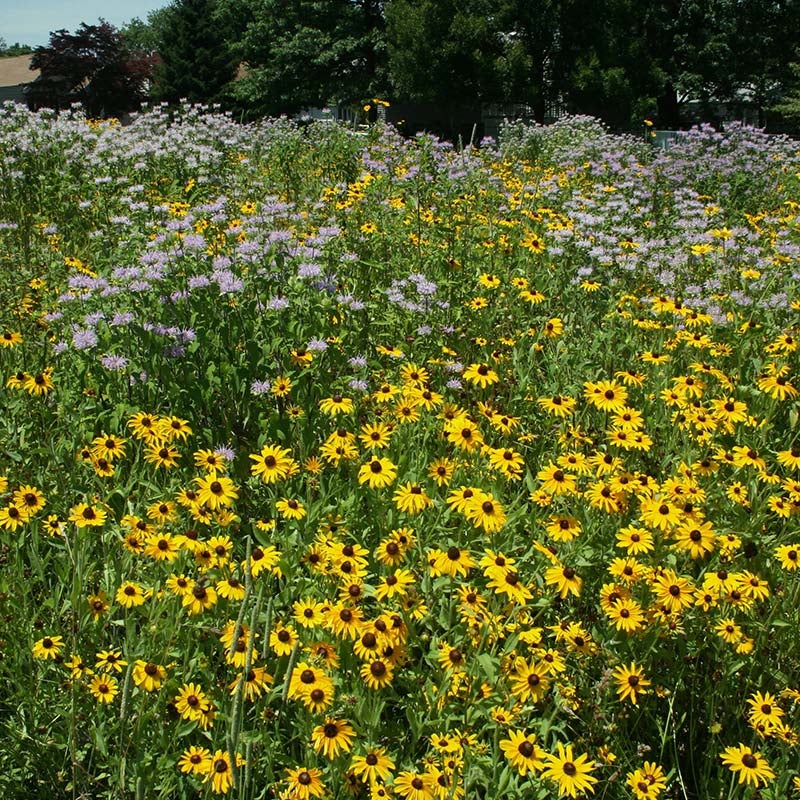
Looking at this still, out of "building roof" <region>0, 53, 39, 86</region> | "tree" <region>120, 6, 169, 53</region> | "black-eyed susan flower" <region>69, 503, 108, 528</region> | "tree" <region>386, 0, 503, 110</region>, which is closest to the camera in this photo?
"black-eyed susan flower" <region>69, 503, 108, 528</region>

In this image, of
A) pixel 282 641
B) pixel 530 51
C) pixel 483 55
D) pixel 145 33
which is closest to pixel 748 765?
pixel 282 641

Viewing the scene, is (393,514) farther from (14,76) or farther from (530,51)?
(14,76)

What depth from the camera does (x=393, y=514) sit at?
294cm

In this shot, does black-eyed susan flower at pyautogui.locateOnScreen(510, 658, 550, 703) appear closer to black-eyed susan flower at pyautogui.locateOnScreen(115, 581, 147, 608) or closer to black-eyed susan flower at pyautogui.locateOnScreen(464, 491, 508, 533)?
black-eyed susan flower at pyautogui.locateOnScreen(464, 491, 508, 533)

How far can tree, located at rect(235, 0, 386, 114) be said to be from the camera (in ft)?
122

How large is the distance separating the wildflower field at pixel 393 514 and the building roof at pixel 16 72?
181 feet

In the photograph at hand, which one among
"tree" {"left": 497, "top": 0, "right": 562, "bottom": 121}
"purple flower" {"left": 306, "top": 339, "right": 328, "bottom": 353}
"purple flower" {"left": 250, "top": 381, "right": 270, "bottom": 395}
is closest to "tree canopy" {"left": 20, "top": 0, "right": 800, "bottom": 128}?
"tree" {"left": 497, "top": 0, "right": 562, "bottom": 121}

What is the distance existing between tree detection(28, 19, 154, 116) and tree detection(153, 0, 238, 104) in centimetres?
158

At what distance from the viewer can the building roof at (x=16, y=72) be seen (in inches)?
2048

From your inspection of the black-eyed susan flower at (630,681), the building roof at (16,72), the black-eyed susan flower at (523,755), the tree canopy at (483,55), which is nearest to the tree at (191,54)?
the tree canopy at (483,55)

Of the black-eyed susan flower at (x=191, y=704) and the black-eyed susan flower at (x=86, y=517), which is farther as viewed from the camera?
the black-eyed susan flower at (x=86, y=517)

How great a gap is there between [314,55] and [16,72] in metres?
30.2

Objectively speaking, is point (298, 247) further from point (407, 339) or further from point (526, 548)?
point (526, 548)

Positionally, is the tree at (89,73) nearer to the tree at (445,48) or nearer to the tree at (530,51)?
the tree at (445,48)
